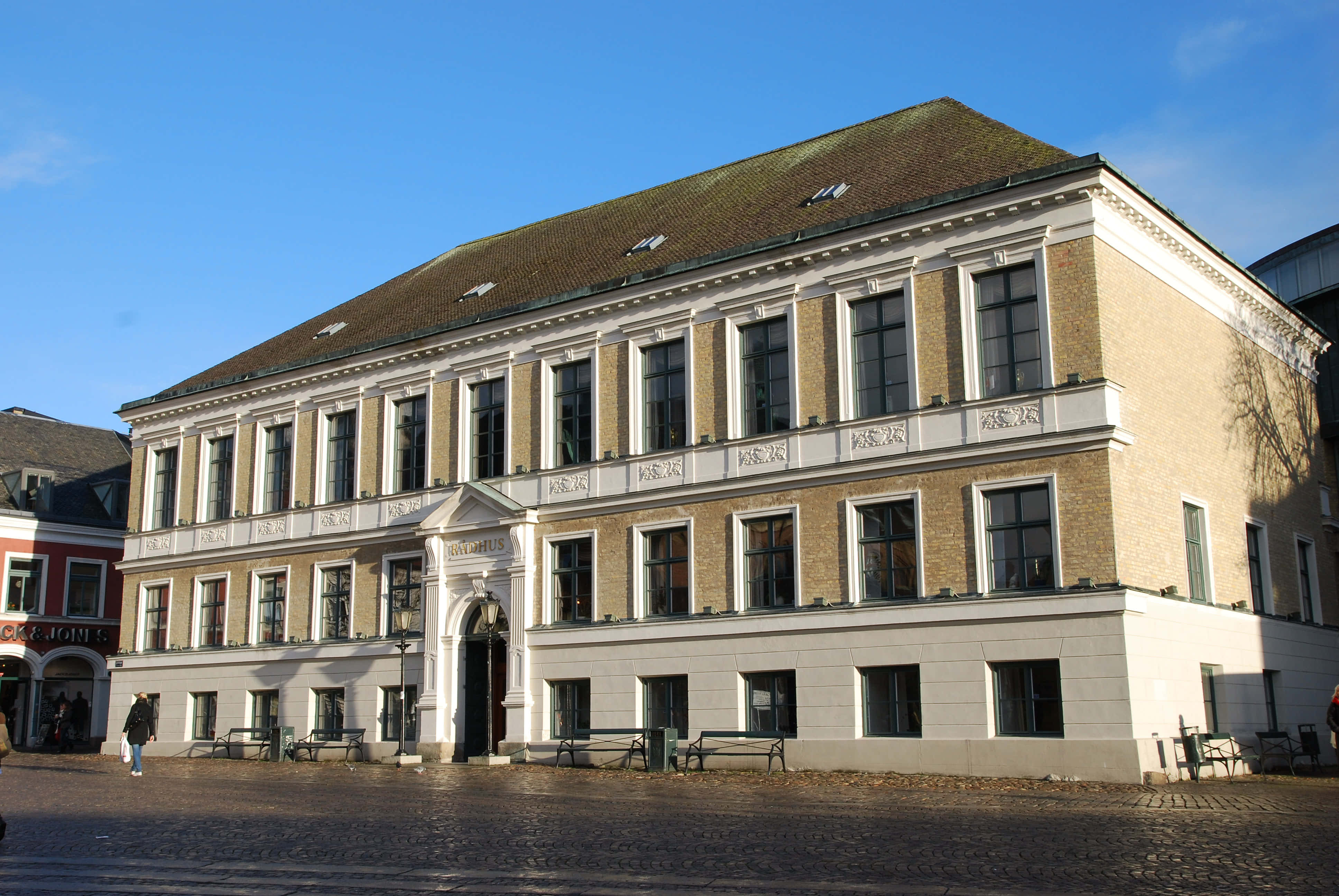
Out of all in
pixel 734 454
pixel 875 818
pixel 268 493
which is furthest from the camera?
pixel 268 493

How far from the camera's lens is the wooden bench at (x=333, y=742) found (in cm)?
3158

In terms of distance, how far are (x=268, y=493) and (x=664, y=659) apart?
14.7 meters

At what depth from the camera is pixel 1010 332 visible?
23.7 meters

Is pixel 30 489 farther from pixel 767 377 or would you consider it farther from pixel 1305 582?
pixel 1305 582

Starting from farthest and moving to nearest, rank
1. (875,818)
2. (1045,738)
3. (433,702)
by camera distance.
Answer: (433,702) → (1045,738) → (875,818)

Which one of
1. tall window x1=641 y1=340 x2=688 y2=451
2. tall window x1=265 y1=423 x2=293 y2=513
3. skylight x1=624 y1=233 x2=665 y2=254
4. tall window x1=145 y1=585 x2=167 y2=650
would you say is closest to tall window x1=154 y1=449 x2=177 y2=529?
tall window x1=145 y1=585 x2=167 y2=650

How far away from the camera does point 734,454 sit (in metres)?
26.7

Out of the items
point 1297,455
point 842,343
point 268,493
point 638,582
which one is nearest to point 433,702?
point 638,582

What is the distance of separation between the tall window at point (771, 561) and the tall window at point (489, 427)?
736cm

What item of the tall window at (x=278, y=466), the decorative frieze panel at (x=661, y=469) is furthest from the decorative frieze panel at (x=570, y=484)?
the tall window at (x=278, y=466)

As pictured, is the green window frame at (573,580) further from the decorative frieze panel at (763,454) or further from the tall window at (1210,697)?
the tall window at (1210,697)

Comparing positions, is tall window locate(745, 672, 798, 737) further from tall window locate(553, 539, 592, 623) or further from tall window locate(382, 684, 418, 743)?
tall window locate(382, 684, 418, 743)

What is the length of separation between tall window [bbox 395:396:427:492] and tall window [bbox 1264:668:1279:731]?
19.8m

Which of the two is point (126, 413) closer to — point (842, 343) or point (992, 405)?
point (842, 343)
